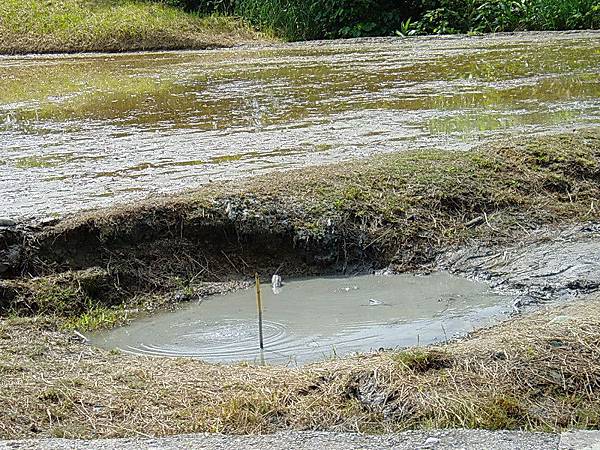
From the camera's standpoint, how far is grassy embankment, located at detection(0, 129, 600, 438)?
374 cm

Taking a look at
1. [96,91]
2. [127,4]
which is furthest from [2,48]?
[96,91]

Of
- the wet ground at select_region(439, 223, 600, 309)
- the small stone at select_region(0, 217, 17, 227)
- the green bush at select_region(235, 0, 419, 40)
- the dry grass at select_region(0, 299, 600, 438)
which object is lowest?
the wet ground at select_region(439, 223, 600, 309)

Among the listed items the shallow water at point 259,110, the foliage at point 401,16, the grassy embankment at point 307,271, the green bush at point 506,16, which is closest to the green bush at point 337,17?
the foliage at point 401,16

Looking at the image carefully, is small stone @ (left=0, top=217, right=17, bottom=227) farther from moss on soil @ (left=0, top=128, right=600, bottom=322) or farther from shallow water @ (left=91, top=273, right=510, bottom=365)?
shallow water @ (left=91, top=273, right=510, bottom=365)

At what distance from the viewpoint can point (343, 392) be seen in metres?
3.87

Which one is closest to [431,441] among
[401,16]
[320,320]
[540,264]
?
[320,320]

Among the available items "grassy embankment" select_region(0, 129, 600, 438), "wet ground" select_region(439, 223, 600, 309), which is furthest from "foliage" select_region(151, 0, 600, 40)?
"wet ground" select_region(439, 223, 600, 309)

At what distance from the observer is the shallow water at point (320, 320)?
4.99 meters

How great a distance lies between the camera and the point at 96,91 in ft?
45.2

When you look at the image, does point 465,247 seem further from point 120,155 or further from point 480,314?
point 120,155

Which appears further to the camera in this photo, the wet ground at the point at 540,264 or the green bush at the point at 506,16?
the green bush at the point at 506,16

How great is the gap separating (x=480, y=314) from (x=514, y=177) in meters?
1.80

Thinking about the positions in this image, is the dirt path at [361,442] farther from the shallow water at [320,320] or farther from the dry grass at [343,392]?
the shallow water at [320,320]

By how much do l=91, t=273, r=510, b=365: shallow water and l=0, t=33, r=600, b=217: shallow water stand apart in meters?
1.59
